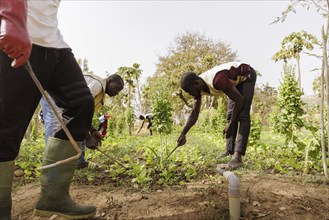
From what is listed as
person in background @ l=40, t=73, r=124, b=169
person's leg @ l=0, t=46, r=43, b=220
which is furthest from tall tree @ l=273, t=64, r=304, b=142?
person's leg @ l=0, t=46, r=43, b=220

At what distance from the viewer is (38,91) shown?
1.78 metres

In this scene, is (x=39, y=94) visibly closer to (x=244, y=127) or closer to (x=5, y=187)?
(x=5, y=187)

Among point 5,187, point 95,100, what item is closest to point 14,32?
point 5,187

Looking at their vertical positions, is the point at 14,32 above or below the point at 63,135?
above

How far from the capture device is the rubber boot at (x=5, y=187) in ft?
5.63

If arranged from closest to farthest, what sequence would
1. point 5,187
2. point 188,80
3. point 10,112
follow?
point 10,112 → point 5,187 → point 188,80

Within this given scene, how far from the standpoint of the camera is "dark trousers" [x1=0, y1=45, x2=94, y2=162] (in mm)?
1630

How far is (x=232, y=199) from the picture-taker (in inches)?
80.4

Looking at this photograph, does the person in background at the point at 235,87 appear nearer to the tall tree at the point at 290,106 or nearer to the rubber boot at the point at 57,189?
the tall tree at the point at 290,106

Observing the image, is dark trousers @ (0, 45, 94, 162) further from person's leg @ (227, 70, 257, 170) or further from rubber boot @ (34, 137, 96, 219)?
person's leg @ (227, 70, 257, 170)

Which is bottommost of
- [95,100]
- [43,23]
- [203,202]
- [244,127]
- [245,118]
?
→ [203,202]

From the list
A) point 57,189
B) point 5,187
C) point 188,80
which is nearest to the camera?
point 5,187

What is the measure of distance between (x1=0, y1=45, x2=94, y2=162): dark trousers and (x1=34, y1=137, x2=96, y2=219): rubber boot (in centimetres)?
10

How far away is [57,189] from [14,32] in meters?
1.09
